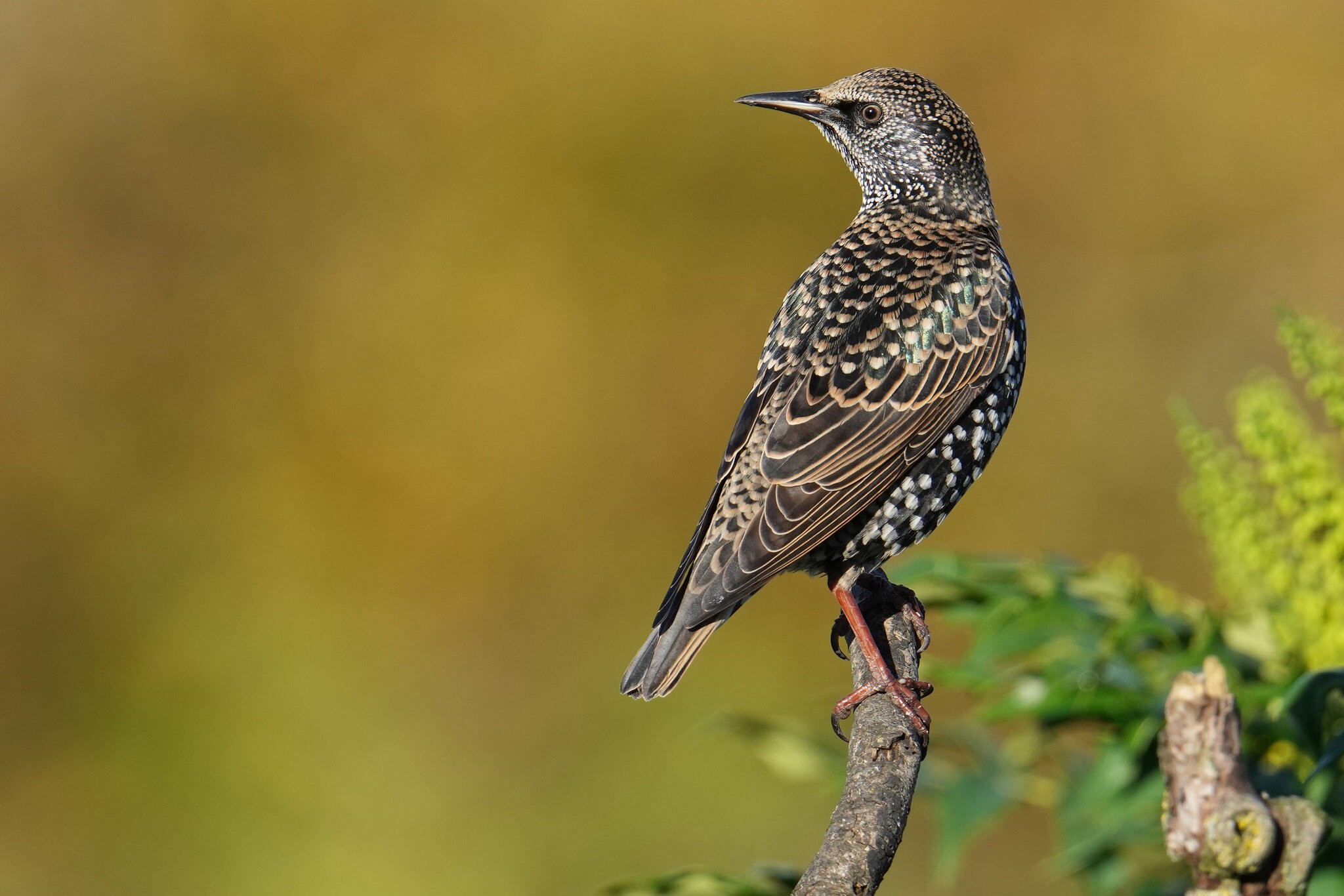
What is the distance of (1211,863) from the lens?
5.58ft

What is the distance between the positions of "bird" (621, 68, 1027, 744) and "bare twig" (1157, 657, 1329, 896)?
4.36ft

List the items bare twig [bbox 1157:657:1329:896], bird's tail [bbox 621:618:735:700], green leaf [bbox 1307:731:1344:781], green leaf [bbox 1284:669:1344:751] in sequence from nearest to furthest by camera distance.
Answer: bare twig [bbox 1157:657:1329:896] < green leaf [bbox 1307:731:1344:781] < green leaf [bbox 1284:669:1344:751] < bird's tail [bbox 621:618:735:700]

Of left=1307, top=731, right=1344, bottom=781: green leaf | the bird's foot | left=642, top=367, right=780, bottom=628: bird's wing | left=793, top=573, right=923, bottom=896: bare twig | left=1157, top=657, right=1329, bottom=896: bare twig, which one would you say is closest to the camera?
left=1157, top=657, right=1329, bottom=896: bare twig

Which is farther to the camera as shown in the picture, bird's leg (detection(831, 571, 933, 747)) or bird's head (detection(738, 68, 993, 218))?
bird's head (detection(738, 68, 993, 218))

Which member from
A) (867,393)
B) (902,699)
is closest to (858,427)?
(867,393)

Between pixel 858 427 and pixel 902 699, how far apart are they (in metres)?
0.67

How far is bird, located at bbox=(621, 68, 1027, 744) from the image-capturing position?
3.28m

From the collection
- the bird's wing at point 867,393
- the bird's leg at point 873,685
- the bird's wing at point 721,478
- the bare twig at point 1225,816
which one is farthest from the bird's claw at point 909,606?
the bare twig at point 1225,816

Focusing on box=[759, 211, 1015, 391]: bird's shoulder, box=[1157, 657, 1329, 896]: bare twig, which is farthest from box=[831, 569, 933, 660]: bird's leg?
box=[1157, 657, 1329, 896]: bare twig

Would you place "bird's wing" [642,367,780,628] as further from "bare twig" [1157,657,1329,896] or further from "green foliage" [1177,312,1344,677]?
"bare twig" [1157,657,1329,896]

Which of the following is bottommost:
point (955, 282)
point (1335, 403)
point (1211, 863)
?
point (1211, 863)

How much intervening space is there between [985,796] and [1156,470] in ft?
20.2

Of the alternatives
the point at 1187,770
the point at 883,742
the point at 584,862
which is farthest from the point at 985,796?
the point at 584,862

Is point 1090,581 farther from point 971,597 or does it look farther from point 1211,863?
point 1211,863
